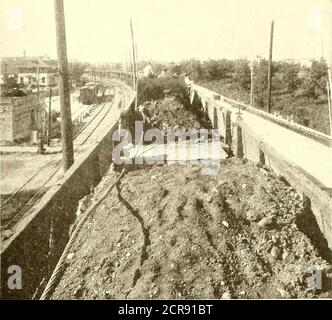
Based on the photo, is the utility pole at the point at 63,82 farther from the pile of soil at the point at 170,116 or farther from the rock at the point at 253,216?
the pile of soil at the point at 170,116

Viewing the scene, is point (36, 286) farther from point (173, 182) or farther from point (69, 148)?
point (69, 148)

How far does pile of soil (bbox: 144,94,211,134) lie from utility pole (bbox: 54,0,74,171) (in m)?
13.4

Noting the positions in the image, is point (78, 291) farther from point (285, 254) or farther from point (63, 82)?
point (63, 82)

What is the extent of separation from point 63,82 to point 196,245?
5.13 metres

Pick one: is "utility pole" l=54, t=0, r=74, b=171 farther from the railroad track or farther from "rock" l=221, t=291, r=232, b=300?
"rock" l=221, t=291, r=232, b=300

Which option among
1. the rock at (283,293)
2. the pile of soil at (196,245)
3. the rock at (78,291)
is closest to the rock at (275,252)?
the pile of soil at (196,245)

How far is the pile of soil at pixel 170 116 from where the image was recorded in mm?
23328

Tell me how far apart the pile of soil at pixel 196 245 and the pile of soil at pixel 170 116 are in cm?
1538

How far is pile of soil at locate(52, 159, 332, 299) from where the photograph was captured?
5.20 meters

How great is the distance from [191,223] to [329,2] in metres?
5.22

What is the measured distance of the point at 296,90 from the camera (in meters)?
47.6

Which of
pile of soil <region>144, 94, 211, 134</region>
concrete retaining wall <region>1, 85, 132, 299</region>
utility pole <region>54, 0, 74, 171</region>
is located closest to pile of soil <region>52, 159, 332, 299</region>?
concrete retaining wall <region>1, 85, 132, 299</region>

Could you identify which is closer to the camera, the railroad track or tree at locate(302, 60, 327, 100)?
the railroad track

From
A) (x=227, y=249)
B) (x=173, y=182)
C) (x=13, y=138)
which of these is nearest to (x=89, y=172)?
(x=173, y=182)
